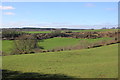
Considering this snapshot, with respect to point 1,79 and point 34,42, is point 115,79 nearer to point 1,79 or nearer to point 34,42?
point 1,79

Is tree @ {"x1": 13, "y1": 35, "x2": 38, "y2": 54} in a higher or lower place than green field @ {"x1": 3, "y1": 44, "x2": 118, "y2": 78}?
higher

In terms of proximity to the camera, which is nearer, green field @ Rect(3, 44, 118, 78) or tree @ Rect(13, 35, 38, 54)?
green field @ Rect(3, 44, 118, 78)

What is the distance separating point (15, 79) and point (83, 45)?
121ft

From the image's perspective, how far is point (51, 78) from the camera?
46.1ft

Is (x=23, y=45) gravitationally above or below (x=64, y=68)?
above

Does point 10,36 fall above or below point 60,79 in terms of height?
above

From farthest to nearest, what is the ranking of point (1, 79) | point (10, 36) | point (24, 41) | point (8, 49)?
point (10, 36) → point (8, 49) → point (24, 41) → point (1, 79)

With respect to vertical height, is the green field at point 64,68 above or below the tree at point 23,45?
below

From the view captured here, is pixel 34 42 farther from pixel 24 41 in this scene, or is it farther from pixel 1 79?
pixel 1 79

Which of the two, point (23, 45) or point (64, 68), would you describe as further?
point (23, 45)

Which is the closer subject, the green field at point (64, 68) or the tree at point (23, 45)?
the green field at point (64, 68)

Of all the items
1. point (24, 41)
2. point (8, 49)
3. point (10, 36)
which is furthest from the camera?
point (10, 36)

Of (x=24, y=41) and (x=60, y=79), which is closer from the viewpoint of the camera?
(x=60, y=79)

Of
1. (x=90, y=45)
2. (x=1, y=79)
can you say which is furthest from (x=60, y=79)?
(x=90, y=45)
